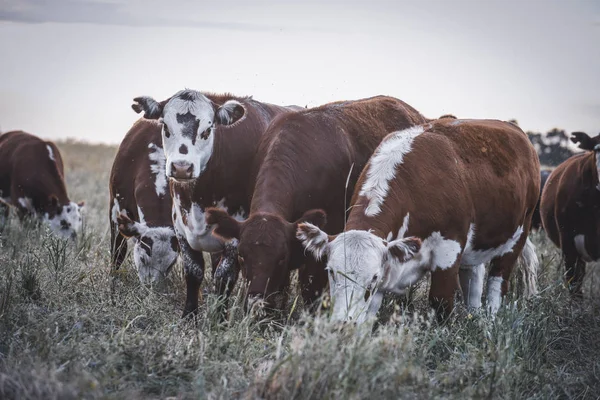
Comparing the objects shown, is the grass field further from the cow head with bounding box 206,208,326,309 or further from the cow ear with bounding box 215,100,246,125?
the cow ear with bounding box 215,100,246,125

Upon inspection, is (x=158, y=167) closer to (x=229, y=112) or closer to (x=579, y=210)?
(x=229, y=112)

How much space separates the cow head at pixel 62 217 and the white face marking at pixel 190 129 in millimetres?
6440

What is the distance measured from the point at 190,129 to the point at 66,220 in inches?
268

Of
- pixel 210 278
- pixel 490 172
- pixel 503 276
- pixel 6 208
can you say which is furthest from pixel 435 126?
pixel 6 208

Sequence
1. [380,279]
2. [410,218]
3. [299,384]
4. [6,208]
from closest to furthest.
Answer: [299,384] < [380,279] < [410,218] < [6,208]

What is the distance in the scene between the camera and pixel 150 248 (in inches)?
301

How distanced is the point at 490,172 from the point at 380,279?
1914 mm

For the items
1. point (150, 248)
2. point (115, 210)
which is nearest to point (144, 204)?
point (150, 248)

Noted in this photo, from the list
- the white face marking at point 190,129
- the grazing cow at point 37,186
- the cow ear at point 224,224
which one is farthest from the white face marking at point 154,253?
the grazing cow at point 37,186

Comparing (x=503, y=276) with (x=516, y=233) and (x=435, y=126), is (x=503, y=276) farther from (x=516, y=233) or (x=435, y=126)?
(x=435, y=126)

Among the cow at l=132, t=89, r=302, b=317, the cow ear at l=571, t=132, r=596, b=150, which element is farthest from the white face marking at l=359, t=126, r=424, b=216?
the cow ear at l=571, t=132, r=596, b=150

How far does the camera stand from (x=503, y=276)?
7574 millimetres

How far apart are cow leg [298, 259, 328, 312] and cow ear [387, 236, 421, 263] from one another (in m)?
0.93

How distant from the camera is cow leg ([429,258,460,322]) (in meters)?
6.18
